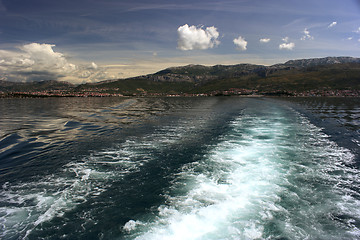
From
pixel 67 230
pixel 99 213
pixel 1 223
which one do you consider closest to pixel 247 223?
pixel 99 213

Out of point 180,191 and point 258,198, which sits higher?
point 180,191

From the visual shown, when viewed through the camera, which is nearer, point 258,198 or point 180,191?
point 258,198

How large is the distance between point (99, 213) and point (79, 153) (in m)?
8.39

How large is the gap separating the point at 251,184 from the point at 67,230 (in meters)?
8.17

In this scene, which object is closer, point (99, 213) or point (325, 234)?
point (325, 234)

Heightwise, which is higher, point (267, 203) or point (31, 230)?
point (31, 230)

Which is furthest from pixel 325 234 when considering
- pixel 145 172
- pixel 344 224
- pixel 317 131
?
pixel 317 131

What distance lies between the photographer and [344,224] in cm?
671

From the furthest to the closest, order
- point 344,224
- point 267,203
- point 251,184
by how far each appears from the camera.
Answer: point 251,184 → point 267,203 → point 344,224

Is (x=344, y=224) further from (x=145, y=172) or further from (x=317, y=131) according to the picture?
(x=317, y=131)

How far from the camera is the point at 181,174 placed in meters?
10.7

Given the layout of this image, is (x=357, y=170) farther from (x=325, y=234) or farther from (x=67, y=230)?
(x=67, y=230)

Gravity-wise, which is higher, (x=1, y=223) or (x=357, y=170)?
(x=1, y=223)

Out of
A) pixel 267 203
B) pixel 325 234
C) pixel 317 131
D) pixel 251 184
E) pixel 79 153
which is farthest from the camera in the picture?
pixel 317 131
